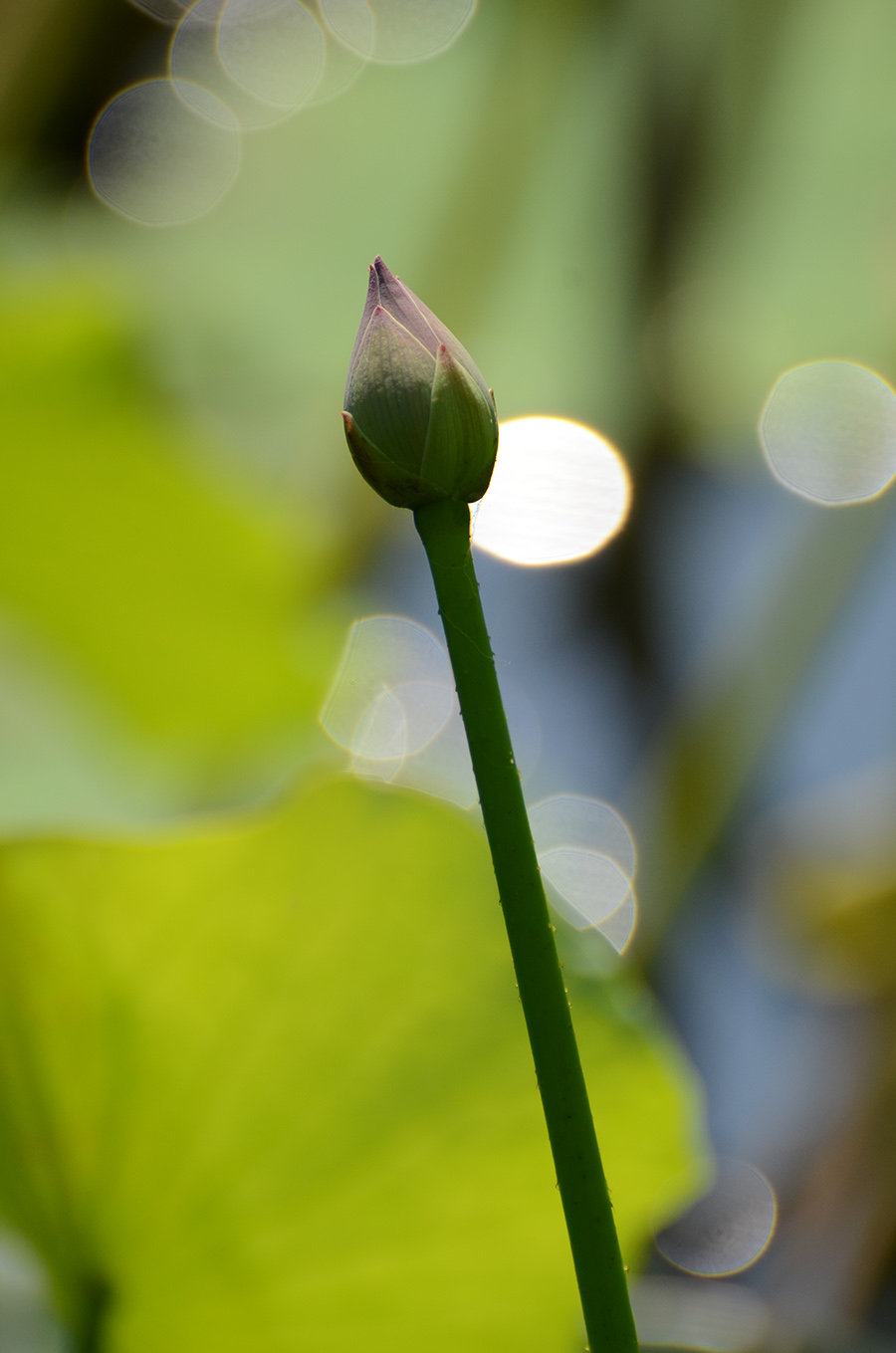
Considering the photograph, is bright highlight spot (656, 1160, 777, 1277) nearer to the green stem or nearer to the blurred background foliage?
the blurred background foliage

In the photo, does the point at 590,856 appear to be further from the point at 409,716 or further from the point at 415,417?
the point at 415,417

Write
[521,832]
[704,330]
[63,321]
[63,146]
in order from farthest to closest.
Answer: [704,330]
[63,146]
[63,321]
[521,832]

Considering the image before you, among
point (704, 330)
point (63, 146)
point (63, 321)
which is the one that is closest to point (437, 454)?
point (63, 321)

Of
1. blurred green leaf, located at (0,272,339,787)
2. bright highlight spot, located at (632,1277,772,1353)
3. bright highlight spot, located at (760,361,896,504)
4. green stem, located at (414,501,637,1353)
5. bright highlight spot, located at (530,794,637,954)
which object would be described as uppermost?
bright highlight spot, located at (760,361,896,504)

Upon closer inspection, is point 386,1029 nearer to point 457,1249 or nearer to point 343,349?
point 457,1249

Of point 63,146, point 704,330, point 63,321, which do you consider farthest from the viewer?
point 704,330

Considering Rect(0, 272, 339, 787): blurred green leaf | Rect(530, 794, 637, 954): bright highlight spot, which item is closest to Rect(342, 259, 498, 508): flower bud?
Rect(0, 272, 339, 787): blurred green leaf

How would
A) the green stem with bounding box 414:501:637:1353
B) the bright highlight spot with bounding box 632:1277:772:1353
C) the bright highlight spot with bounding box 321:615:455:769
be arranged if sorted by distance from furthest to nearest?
the bright highlight spot with bounding box 321:615:455:769
the bright highlight spot with bounding box 632:1277:772:1353
the green stem with bounding box 414:501:637:1353
